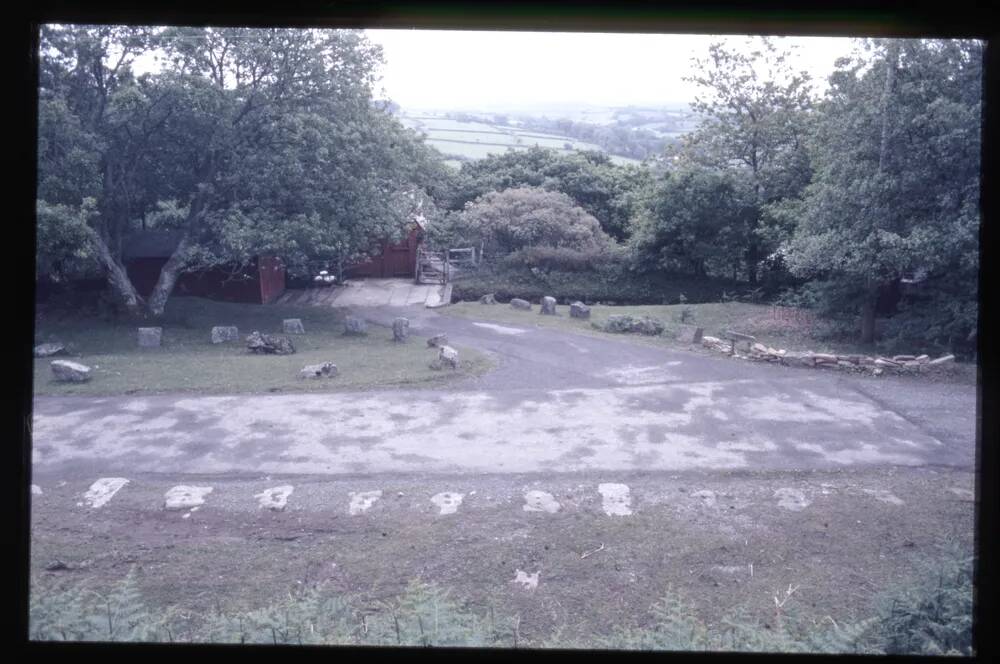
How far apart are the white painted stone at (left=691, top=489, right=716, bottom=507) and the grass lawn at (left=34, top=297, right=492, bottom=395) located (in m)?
4.42

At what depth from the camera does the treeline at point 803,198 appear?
36.0 ft

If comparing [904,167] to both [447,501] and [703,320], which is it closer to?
[703,320]

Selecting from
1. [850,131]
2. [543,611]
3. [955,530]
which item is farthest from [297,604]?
[850,131]

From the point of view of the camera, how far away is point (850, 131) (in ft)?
38.8

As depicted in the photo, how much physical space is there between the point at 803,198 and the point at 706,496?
11053 mm

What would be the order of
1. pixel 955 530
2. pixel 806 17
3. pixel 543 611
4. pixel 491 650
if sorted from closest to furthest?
1. pixel 491 650
2. pixel 806 17
3. pixel 543 611
4. pixel 955 530

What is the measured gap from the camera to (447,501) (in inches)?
259

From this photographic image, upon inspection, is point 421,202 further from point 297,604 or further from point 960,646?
point 960,646

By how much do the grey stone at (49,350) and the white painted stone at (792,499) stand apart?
10509mm

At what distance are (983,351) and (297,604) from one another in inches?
139

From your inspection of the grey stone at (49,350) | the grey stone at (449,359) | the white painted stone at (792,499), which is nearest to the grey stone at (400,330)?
the grey stone at (449,359)

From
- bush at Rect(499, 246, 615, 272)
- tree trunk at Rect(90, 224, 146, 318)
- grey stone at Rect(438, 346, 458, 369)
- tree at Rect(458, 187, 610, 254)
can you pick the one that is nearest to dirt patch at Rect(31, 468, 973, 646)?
grey stone at Rect(438, 346, 458, 369)

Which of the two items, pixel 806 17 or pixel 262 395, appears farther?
pixel 262 395

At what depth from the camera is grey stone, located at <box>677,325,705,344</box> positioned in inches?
523
